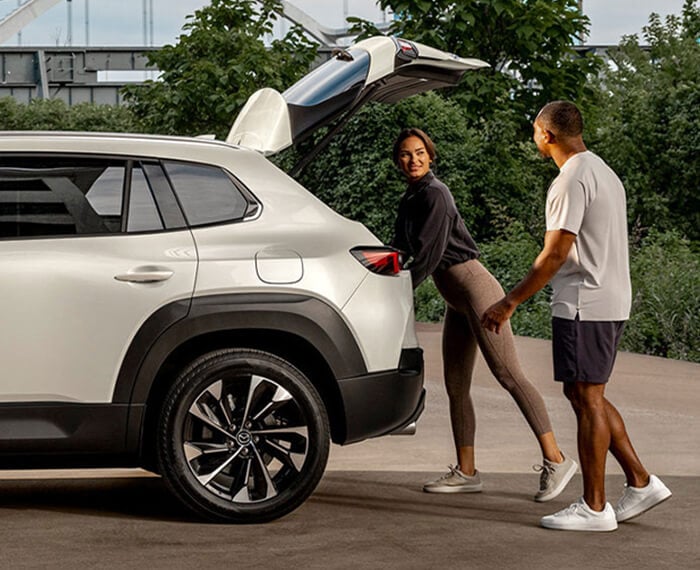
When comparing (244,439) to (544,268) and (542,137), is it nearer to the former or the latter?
(544,268)

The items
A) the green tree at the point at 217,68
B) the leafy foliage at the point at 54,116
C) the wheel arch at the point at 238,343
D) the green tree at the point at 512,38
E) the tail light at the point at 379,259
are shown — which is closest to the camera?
the wheel arch at the point at 238,343

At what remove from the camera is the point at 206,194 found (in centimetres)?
673

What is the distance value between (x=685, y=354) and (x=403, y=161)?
7.36m

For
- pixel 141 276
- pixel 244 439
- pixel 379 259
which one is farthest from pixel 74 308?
pixel 379 259

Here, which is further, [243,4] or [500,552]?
[243,4]

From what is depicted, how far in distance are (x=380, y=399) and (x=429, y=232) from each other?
0.99 meters

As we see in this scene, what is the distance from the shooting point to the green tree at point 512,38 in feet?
86.6

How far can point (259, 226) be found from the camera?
6703 mm

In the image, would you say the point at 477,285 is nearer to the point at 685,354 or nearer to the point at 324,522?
the point at 324,522

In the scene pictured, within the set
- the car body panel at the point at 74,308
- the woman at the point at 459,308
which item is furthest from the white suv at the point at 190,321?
the woman at the point at 459,308

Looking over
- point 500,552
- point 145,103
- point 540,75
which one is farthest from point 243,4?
point 500,552

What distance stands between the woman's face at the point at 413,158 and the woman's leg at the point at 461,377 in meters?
0.72

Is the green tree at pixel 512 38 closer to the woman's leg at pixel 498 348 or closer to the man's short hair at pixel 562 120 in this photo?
the woman's leg at pixel 498 348

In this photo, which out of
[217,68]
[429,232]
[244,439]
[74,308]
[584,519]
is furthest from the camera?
[217,68]
